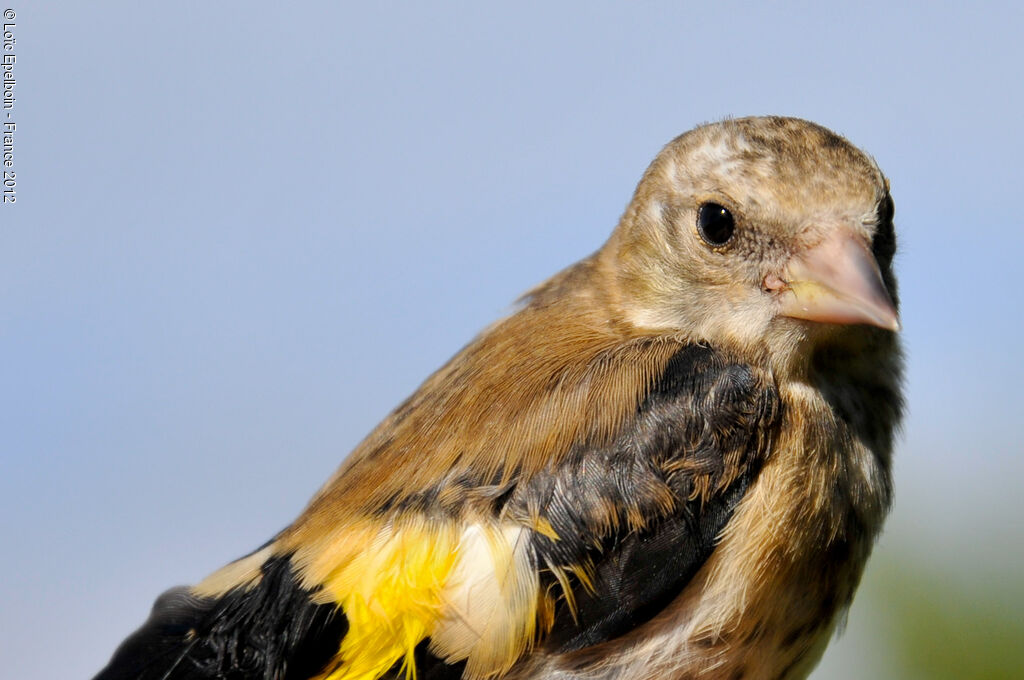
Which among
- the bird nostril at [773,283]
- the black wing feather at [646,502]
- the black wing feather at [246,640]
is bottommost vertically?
the black wing feather at [646,502]

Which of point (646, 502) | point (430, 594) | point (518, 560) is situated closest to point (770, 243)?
point (646, 502)

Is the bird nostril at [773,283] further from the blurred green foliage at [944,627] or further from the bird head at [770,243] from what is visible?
the blurred green foliage at [944,627]

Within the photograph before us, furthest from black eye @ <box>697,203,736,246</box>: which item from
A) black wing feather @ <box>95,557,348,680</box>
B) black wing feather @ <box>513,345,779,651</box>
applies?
black wing feather @ <box>95,557,348,680</box>

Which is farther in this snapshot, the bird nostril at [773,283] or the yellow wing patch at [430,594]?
the bird nostril at [773,283]

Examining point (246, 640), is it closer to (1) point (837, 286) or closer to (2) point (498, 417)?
(2) point (498, 417)

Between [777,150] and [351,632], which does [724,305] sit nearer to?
[777,150]

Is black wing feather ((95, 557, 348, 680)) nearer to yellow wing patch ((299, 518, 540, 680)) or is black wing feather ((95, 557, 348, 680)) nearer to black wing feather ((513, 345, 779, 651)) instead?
yellow wing patch ((299, 518, 540, 680))

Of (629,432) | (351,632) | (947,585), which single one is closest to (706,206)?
(629,432)

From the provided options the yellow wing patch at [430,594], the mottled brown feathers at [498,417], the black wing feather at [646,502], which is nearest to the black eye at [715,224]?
the mottled brown feathers at [498,417]
